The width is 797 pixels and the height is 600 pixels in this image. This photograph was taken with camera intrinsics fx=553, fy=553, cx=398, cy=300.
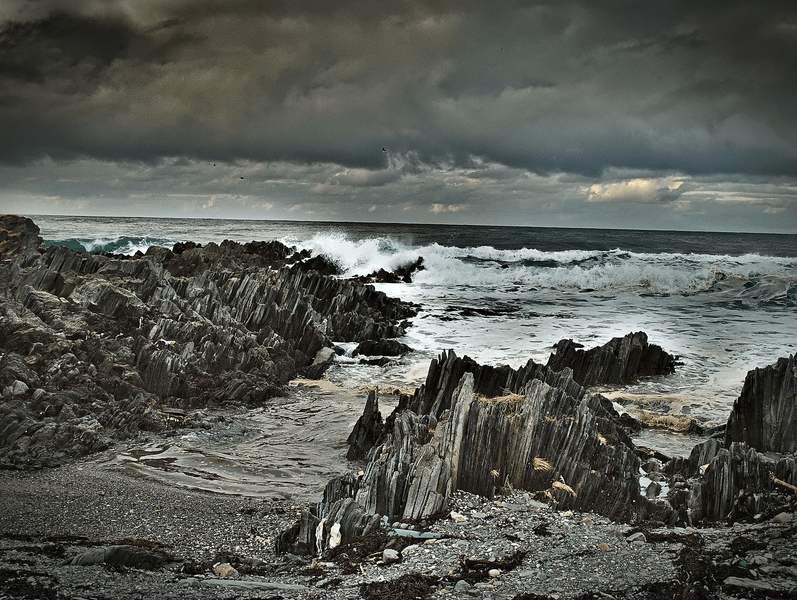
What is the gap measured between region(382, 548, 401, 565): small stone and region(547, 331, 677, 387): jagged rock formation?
1059cm

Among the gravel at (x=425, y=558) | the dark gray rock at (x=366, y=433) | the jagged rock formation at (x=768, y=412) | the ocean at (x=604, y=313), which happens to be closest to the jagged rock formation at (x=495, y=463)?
the gravel at (x=425, y=558)

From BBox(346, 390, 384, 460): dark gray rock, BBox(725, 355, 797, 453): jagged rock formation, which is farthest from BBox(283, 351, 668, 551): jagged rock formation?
BBox(725, 355, 797, 453): jagged rock formation

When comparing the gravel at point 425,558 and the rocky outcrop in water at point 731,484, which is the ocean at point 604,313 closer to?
the rocky outcrop in water at point 731,484

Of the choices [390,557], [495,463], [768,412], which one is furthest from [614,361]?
[390,557]

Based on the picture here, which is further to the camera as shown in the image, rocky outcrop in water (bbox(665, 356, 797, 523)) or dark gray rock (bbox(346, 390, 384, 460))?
dark gray rock (bbox(346, 390, 384, 460))

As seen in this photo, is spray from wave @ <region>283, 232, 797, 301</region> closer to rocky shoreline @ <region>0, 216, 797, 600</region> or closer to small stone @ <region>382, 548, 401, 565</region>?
rocky shoreline @ <region>0, 216, 797, 600</region>

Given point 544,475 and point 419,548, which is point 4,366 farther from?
point 544,475

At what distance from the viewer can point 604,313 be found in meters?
30.3

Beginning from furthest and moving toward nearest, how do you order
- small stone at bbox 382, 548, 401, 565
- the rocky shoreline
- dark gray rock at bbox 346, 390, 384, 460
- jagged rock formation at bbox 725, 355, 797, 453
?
dark gray rock at bbox 346, 390, 384, 460 < jagged rock formation at bbox 725, 355, 797, 453 < small stone at bbox 382, 548, 401, 565 < the rocky shoreline

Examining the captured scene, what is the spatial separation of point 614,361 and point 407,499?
1113 centimetres

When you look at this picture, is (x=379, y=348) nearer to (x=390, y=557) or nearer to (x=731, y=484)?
(x=731, y=484)

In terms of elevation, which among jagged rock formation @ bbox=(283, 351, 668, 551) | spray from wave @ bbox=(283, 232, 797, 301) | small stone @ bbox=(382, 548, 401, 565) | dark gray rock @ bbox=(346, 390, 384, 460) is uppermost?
spray from wave @ bbox=(283, 232, 797, 301)

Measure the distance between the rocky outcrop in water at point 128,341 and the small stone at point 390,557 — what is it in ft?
23.7

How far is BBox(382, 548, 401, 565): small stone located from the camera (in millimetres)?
5727
